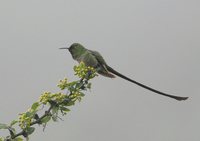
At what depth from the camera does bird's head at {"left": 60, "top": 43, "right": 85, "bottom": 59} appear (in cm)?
514

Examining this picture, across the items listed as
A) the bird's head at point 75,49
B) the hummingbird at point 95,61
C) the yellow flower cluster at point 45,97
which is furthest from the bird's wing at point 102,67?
the yellow flower cluster at point 45,97

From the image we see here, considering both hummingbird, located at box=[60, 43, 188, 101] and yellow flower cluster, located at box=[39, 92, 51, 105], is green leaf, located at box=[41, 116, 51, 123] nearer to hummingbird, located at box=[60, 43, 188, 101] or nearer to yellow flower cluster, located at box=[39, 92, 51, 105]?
yellow flower cluster, located at box=[39, 92, 51, 105]

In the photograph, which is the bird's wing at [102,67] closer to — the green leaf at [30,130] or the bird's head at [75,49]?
A: the bird's head at [75,49]

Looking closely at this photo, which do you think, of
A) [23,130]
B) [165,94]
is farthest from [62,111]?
[165,94]

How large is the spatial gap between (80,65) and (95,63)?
186mm

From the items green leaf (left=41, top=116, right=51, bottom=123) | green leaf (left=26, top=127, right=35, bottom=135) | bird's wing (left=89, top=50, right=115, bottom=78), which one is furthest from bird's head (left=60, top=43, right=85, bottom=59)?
green leaf (left=26, top=127, right=35, bottom=135)

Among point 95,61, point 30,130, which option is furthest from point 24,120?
point 95,61

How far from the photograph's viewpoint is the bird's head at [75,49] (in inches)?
202

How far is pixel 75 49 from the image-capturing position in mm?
5184

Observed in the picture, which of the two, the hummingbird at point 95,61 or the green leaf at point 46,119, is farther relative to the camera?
the hummingbird at point 95,61

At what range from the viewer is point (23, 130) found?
4621 mm

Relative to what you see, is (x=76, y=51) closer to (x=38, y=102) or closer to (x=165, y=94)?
(x=38, y=102)

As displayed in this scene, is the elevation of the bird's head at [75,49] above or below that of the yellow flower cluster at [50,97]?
above

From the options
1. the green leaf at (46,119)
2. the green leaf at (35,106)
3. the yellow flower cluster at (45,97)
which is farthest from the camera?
the green leaf at (35,106)
